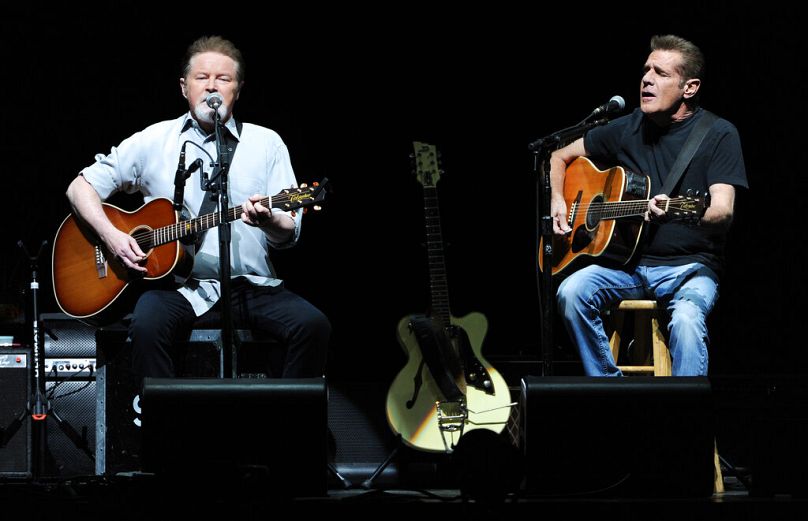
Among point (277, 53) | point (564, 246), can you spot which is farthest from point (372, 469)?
point (277, 53)

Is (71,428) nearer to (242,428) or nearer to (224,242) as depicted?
(224,242)

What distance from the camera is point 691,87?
14.5 feet

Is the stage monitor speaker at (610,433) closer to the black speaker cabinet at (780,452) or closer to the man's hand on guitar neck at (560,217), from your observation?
the black speaker cabinet at (780,452)

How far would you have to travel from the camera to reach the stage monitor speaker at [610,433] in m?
2.97

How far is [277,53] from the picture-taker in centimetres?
557

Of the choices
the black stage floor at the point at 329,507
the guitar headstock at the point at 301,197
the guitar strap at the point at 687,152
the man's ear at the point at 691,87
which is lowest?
the black stage floor at the point at 329,507

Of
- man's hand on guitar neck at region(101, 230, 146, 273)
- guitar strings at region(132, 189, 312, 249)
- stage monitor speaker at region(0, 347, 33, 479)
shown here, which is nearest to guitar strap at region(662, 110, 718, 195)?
guitar strings at region(132, 189, 312, 249)

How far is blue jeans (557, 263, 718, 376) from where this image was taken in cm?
401

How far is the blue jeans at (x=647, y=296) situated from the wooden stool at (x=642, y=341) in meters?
0.05

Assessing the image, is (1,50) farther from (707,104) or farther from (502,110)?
(707,104)

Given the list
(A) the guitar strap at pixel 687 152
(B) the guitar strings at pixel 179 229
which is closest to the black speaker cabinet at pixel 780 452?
(A) the guitar strap at pixel 687 152

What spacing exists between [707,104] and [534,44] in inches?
38.9

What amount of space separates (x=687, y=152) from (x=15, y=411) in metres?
3.35

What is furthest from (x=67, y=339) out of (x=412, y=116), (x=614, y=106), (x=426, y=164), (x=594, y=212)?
(x=614, y=106)
